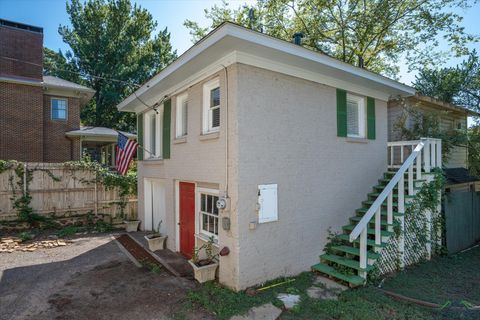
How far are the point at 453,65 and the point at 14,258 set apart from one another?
21.9m

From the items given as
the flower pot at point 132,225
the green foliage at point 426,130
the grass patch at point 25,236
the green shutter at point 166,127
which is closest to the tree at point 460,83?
the green foliage at point 426,130

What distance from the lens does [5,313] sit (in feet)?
14.2

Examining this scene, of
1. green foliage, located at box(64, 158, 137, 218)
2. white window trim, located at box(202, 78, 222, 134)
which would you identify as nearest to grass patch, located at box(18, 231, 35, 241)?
green foliage, located at box(64, 158, 137, 218)

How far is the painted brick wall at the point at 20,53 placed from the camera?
15305 millimetres

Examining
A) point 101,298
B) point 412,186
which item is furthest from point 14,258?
point 412,186

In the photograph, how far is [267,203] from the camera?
534cm

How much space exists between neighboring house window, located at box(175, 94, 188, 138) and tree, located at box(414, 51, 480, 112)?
1582 centimetres

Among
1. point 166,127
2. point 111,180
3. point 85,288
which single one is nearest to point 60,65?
point 111,180

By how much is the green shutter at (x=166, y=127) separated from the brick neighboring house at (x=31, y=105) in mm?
11708

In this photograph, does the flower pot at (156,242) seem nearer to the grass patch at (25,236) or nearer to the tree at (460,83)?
the grass patch at (25,236)

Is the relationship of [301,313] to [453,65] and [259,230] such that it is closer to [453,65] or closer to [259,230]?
[259,230]

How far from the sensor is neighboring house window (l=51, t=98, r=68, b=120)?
16375 mm

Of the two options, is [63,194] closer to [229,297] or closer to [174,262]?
[174,262]

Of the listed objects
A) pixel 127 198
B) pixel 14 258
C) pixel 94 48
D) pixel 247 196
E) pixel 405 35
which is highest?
pixel 94 48
